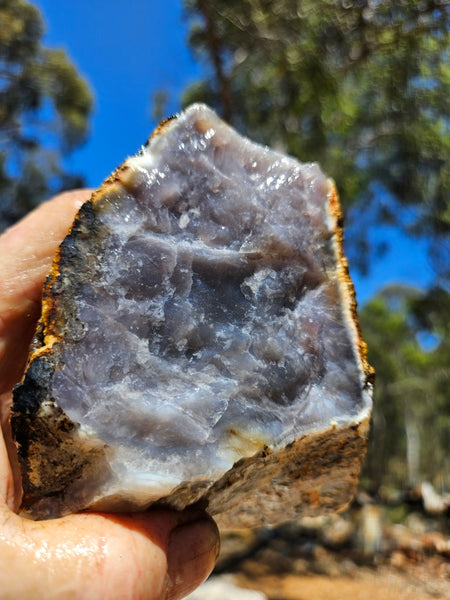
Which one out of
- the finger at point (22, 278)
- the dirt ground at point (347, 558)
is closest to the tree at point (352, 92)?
the dirt ground at point (347, 558)

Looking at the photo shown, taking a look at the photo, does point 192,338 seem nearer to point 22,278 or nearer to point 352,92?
point 22,278

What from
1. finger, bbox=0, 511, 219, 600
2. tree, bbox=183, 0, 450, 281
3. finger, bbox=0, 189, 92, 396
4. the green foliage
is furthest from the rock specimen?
the green foliage

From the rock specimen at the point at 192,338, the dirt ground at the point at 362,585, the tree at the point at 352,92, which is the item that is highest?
the tree at the point at 352,92

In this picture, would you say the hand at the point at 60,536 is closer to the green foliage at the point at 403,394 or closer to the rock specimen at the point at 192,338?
the rock specimen at the point at 192,338

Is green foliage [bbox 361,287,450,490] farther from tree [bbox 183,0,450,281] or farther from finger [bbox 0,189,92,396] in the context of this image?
finger [bbox 0,189,92,396]

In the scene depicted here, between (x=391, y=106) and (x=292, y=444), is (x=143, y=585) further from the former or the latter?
(x=391, y=106)

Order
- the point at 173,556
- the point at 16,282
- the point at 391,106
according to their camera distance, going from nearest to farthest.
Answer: the point at 173,556, the point at 16,282, the point at 391,106

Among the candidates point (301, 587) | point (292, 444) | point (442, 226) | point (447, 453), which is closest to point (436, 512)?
point (301, 587)
